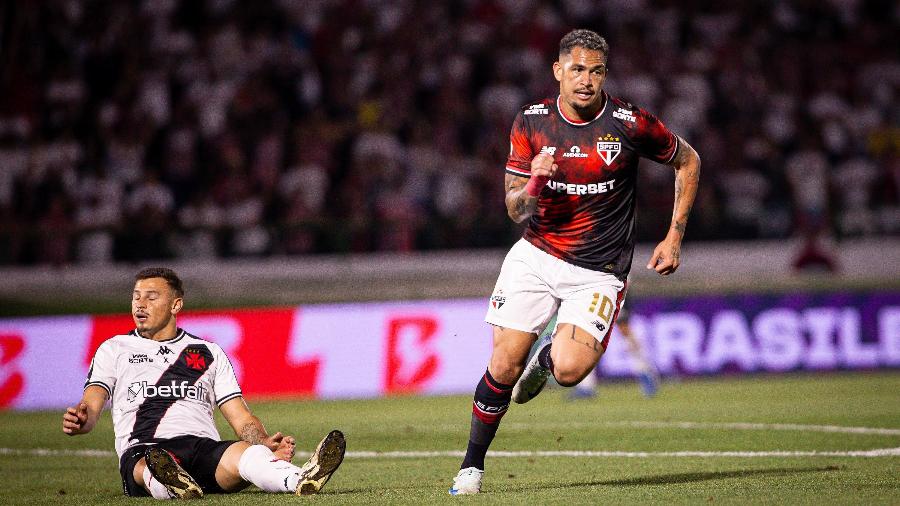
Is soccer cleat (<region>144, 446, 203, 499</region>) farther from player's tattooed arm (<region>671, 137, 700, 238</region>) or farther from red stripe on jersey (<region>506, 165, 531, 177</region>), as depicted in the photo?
player's tattooed arm (<region>671, 137, 700, 238</region>)

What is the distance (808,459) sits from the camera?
352 inches

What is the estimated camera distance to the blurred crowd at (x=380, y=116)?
17.8 metres

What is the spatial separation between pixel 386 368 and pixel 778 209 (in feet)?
18.8

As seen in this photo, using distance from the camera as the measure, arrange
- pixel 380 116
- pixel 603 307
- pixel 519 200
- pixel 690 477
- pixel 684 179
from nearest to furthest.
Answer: pixel 519 200 < pixel 603 307 < pixel 684 179 < pixel 690 477 < pixel 380 116

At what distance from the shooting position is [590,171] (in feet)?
24.9

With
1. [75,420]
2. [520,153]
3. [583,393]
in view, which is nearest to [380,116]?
[583,393]

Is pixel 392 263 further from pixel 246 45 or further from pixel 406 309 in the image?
pixel 246 45

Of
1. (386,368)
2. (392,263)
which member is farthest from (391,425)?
(392,263)

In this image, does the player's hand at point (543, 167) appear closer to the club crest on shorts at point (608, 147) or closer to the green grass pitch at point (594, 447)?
the club crest on shorts at point (608, 147)

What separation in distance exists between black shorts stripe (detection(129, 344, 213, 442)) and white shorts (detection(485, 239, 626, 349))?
1.66 meters

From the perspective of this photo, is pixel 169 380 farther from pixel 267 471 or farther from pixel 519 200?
pixel 519 200

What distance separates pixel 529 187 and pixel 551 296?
35.2 inches

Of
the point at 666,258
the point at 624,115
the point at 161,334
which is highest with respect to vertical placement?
the point at 624,115

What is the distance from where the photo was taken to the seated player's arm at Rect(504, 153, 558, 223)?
698 centimetres
